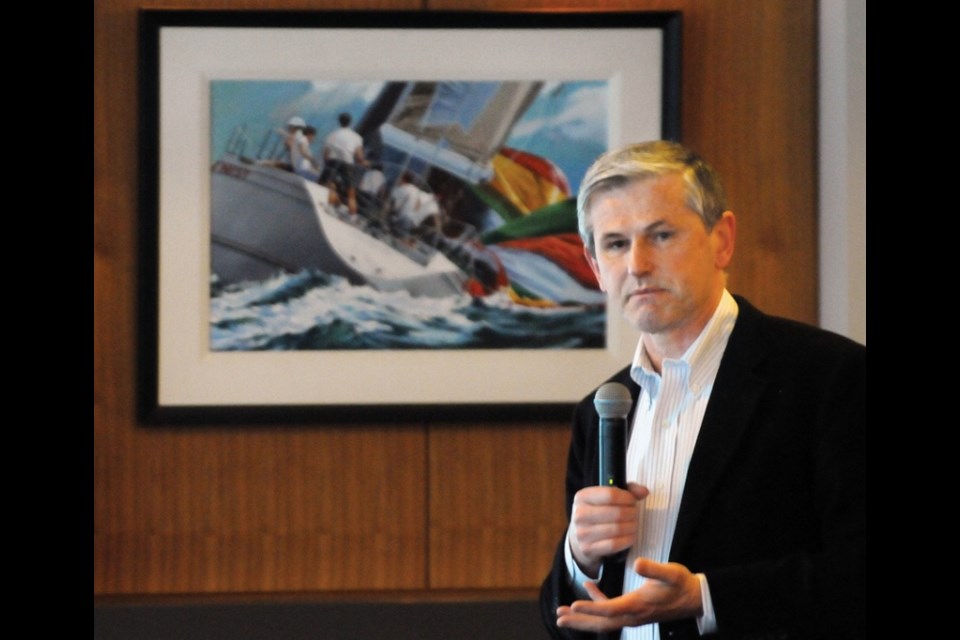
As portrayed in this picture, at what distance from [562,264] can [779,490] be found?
141 cm

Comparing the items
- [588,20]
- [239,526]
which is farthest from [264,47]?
[239,526]

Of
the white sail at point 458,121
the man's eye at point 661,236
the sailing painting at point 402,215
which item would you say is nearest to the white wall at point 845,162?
the sailing painting at point 402,215

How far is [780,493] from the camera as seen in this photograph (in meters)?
1.52

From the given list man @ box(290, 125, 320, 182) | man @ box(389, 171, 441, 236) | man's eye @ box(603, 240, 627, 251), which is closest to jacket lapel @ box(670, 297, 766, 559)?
man's eye @ box(603, 240, 627, 251)

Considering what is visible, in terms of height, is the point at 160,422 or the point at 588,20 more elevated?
the point at 588,20

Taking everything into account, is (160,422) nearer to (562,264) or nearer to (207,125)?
(207,125)

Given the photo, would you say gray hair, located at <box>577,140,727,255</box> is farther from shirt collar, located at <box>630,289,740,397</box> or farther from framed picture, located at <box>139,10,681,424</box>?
framed picture, located at <box>139,10,681,424</box>

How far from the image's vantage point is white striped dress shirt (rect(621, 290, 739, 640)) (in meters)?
1.61

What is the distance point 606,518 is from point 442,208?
1472mm

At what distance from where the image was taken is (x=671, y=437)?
5.38 ft

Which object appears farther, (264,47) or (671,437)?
(264,47)

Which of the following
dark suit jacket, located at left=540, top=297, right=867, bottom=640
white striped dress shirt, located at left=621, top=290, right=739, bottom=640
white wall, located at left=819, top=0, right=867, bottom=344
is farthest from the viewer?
white wall, located at left=819, top=0, right=867, bottom=344

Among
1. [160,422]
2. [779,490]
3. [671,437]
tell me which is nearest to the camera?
[779,490]

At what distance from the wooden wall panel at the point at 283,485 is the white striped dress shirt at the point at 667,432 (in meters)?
1.15
